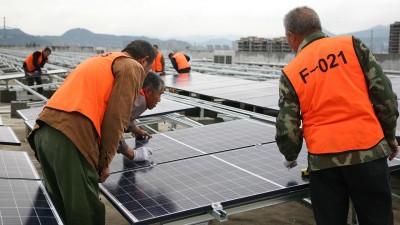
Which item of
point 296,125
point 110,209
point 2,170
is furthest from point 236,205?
point 110,209

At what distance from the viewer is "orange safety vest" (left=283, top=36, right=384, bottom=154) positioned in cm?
284

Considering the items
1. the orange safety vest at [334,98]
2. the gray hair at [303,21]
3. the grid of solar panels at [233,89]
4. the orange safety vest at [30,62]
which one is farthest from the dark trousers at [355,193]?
the orange safety vest at [30,62]

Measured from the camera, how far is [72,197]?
2.99 m

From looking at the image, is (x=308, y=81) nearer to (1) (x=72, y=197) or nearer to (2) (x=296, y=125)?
(2) (x=296, y=125)

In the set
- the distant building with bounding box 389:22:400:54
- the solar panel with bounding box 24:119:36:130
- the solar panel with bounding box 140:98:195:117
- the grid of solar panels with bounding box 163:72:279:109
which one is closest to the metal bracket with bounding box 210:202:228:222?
the solar panel with bounding box 140:98:195:117

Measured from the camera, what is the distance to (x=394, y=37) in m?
25.7

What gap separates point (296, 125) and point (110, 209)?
347 cm

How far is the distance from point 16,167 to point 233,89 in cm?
573

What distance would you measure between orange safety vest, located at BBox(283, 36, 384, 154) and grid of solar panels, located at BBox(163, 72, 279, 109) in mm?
3793

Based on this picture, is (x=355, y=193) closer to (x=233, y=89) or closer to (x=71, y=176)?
(x=71, y=176)

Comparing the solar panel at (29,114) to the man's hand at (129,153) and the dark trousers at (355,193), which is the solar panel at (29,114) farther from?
the dark trousers at (355,193)

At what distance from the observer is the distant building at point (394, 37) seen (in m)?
25.4

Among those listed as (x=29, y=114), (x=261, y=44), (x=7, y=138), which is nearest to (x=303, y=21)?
(x=7, y=138)

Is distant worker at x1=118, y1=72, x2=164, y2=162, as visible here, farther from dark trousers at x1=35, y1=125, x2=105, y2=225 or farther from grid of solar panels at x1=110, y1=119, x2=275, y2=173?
dark trousers at x1=35, y1=125, x2=105, y2=225
